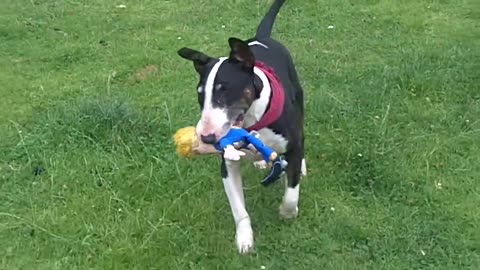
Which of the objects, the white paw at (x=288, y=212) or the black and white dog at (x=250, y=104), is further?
the white paw at (x=288, y=212)

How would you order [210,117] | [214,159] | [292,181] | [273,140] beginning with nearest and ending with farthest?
[210,117] → [273,140] → [292,181] → [214,159]

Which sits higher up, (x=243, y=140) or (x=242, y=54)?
(x=242, y=54)

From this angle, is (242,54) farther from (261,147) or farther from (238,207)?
(238,207)

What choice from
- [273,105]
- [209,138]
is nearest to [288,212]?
[273,105]

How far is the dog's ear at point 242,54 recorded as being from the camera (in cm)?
339

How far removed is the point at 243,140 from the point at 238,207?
1.59 ft

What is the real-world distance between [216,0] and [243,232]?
4011 mm

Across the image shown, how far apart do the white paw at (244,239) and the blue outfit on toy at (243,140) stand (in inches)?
16.0

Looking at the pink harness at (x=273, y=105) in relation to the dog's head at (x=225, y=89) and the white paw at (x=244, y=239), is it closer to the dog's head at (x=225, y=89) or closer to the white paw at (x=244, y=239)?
the dog's head at (x=225, y=89)

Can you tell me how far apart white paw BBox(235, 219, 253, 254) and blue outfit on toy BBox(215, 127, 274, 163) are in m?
0.41

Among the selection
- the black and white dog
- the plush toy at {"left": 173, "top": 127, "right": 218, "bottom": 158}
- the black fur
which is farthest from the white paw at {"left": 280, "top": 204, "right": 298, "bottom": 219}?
the plush toy at {"left": 173, "top": 127, "right": 218, "bottom": 158}

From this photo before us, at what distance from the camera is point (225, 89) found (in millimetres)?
3324

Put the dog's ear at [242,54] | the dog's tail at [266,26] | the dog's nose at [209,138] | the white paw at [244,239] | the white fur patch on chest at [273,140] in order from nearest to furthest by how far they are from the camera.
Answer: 1. the dog's nose at [209,138]
2. the dog's ear at [242,54]
3. the white fur patch on chest at [273,140]
4. the white paw at [244,239]
5. the dog's tail at [266,26]

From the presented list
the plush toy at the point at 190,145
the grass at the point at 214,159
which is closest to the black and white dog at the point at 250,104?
the plush toy at the point at 190,145
